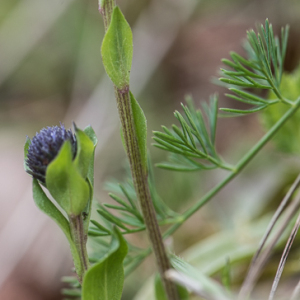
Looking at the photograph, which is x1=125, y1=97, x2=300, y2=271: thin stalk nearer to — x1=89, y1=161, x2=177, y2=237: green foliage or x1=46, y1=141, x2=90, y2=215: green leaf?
x1=89, y1=161, x2=177, y2=237: green foliage

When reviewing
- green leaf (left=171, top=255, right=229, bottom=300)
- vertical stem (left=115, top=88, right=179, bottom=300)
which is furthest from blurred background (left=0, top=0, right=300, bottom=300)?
green leaf (left=171, top=255, right=229, bottom=300)

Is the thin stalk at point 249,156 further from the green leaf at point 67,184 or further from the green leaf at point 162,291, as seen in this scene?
the green leaf at point 67,184

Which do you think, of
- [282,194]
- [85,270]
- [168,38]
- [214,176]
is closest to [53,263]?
[214,176]

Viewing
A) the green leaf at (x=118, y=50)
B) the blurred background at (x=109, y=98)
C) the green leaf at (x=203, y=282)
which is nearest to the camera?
the green leaf at (x=203, y=282)

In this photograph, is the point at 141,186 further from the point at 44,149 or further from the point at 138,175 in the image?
the point at 44,149

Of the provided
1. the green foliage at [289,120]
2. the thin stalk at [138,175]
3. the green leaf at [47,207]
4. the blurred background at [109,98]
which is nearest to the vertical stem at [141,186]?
the thin stalk at [138,175]

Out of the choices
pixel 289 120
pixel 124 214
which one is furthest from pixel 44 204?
pixel 289 120
